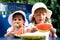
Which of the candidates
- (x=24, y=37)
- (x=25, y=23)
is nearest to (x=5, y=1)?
(x=25, y=23)

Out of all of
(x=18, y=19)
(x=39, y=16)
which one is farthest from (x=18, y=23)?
(x=39, y=16)

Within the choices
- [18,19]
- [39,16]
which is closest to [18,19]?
[18,19]

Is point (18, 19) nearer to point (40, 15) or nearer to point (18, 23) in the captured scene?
point (18, 23)

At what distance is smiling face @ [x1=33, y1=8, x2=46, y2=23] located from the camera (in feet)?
3.58

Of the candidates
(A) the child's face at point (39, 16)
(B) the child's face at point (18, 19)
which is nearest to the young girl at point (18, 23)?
(B) the child's face at point (18, 19)

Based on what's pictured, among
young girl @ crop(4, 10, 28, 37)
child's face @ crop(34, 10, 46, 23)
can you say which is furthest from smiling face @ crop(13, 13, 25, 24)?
child's face @ crop(34, 10, 46, 23)

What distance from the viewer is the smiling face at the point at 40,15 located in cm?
109

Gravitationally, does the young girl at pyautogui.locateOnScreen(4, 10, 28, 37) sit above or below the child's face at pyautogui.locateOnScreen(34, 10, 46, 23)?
below

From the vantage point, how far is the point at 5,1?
4.71ft

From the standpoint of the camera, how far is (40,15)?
109cm

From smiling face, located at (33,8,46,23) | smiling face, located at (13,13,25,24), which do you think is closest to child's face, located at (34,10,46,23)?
smiling face, located at (33,8,46,23)

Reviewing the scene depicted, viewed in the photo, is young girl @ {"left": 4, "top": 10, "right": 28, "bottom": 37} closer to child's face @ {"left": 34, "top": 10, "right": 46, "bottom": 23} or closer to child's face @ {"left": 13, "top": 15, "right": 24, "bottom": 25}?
→ child's face @ {"left": 13, "top": 15, "right": 24, "bottom": 25}

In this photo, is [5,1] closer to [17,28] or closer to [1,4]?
[1,4]

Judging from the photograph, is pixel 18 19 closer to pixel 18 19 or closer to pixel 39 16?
pixel 18 19
